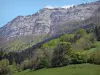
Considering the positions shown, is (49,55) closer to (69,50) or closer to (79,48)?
(69,50)

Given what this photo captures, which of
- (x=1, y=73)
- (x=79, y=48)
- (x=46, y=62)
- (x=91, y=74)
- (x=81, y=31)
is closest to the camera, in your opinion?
(x=91, y=74)

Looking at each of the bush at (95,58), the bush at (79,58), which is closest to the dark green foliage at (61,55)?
the bush at (79,58)

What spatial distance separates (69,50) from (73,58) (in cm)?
820

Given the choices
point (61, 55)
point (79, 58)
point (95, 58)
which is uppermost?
point (61, 55)

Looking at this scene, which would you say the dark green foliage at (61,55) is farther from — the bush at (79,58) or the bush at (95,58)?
the bush at (95,58)

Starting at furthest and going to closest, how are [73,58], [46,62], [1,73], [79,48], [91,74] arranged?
[79,48]
[46,62]
[73,58]
[1,73]
[91,74]

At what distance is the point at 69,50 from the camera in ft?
Result: 342

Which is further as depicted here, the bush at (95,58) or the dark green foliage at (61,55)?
the dark green foliage at (61,55)

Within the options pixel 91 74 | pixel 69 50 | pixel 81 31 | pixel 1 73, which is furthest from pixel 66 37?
pixel 91 74

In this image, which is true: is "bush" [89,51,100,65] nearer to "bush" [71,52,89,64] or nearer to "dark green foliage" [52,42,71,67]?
"bush" [71,52,89,64]

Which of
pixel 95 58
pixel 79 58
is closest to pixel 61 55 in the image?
pixel 79 58

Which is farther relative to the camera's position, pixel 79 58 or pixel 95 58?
pixel 79 58

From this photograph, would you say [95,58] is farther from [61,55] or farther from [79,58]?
[61,55]

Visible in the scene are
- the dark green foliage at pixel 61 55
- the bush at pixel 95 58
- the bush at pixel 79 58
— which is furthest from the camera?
the dark green foliage at pixel 61 55
